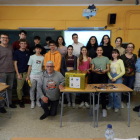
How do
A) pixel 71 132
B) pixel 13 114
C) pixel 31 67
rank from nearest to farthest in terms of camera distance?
1. pixel 71 132
2. pixel 13 114
3. pixel 31 67

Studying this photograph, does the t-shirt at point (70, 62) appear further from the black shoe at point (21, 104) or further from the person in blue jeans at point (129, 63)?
the black shoe at point (21, 104)

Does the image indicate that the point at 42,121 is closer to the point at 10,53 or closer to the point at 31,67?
the point at 31,67

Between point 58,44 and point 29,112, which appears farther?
point 58,44

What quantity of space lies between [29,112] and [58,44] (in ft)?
6.36

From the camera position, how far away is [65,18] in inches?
203

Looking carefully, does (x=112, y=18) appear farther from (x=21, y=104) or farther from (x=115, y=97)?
(x=21, y=104)

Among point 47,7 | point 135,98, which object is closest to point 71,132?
point 135,98

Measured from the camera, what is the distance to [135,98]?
13.6ft

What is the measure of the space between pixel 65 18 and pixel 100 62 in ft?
9.59

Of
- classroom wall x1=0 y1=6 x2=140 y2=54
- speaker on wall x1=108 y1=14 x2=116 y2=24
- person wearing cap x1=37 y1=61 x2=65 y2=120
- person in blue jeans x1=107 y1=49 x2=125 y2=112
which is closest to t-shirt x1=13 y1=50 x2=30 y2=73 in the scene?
person wearing cap x1=37 y1=61 x2=65 y2=120

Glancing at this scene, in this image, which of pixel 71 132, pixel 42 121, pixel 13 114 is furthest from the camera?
pixel 13 114

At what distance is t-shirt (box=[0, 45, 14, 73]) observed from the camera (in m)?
3.05

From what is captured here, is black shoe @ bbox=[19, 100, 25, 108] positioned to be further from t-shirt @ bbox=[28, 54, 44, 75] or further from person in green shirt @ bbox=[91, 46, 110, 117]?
person in green shirt @ bbox=[91, 46, 110, 117]

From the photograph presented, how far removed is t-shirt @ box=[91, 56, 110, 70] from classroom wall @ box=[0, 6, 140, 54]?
2497 mm
